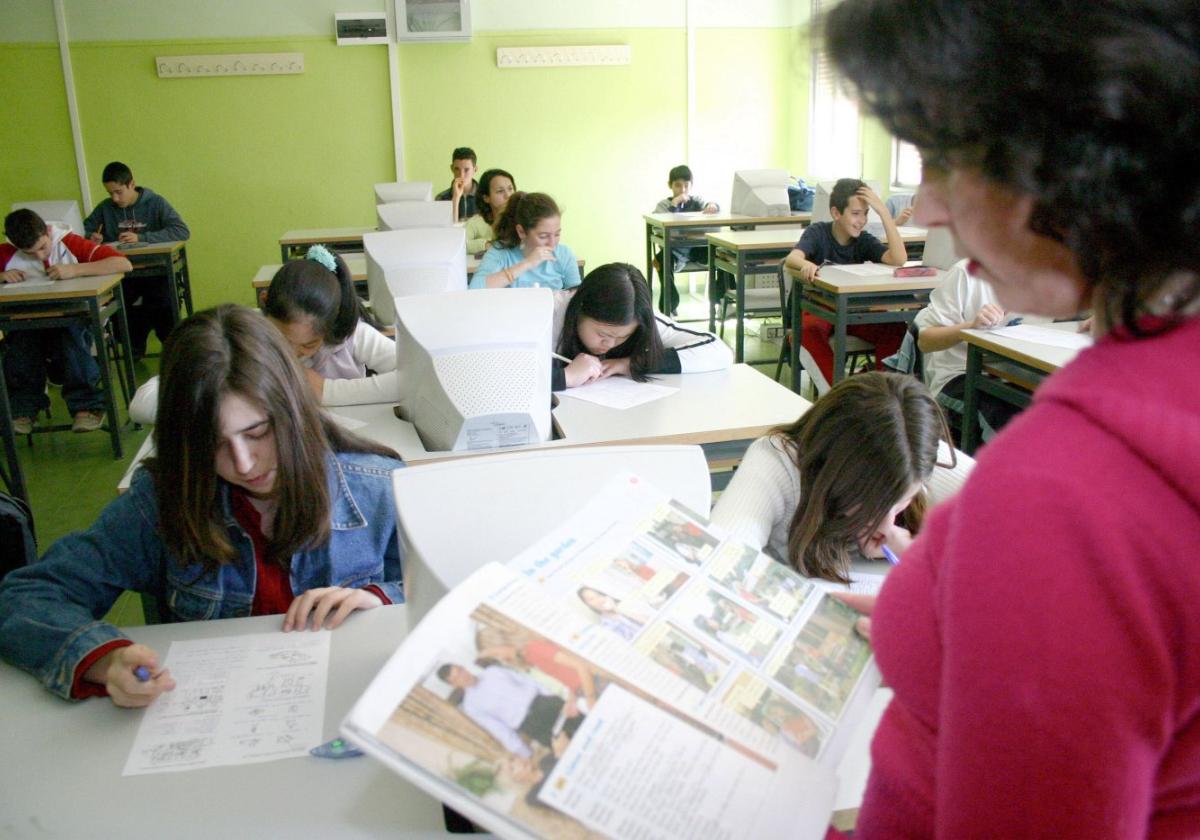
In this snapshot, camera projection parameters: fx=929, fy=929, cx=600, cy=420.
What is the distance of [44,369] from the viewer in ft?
14.6

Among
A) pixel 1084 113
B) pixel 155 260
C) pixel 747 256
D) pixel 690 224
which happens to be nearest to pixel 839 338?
pixel 747 256

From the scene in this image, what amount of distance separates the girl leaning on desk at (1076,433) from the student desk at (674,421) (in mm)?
1531

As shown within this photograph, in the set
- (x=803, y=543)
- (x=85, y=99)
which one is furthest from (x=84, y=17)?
(x=803, y=543)

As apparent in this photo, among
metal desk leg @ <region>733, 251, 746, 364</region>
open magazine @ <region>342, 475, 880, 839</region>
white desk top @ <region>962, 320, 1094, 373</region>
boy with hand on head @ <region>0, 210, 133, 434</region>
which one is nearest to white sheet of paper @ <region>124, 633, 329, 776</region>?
open magazine @ <region>342, 475, 880, 839</region>

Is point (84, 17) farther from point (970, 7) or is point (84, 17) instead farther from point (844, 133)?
point (970, 7)

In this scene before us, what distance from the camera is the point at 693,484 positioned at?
0.97 m

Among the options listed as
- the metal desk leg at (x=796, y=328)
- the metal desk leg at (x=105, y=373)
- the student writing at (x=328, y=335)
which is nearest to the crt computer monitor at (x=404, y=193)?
the metal desk leg at (x=105, y=373)

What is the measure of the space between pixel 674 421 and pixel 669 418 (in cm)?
3

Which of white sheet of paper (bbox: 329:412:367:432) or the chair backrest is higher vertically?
the chair backrest

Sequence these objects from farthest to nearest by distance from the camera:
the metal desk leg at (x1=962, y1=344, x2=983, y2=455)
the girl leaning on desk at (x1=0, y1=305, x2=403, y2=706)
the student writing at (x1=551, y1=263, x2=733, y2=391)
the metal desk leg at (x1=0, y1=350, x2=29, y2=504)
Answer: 1. the metal desk leg at (x1=0, y1=350, x2=29, y2=504)
2. the metal desk leg at (x1=962, y1=344, x2=983, y2=455)
3. the student writing at (x1=551, y1=263, x2=733, y2=391)
4. the girl leaning on desk at (x1=0, y1=305, x2=403, y2=706)

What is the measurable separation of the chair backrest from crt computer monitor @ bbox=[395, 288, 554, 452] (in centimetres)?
93

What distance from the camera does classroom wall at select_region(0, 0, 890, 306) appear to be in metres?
6.89

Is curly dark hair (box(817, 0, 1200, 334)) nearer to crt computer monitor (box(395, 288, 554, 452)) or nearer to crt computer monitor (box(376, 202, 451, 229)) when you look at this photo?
crt computer monitor (box(395, 288, 554, 452))

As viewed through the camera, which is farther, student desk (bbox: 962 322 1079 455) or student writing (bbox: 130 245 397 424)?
student desk (bbox: 962 322 1079 455)
